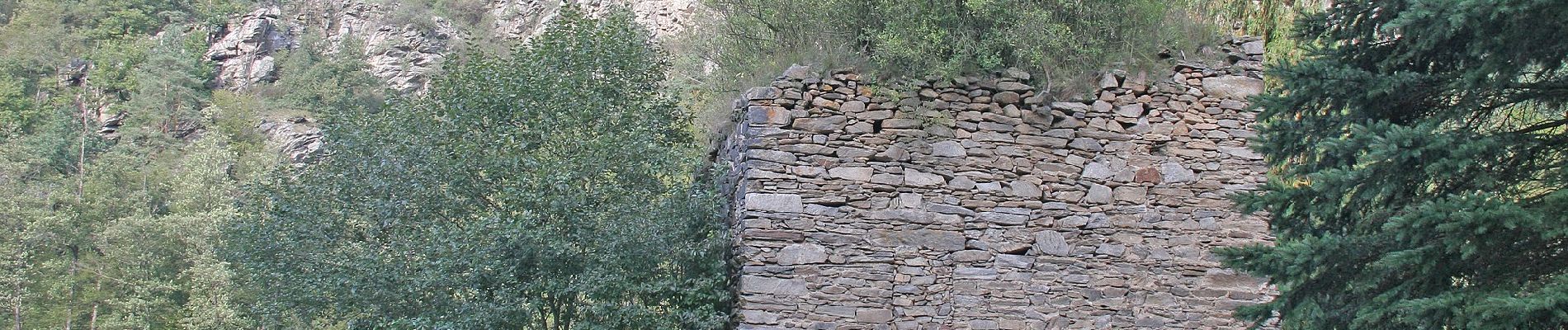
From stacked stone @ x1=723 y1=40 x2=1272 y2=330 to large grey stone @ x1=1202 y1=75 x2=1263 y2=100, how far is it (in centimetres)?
4

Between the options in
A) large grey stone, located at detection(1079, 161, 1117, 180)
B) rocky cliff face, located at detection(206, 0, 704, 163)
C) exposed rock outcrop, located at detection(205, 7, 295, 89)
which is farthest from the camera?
exposed rock outcrop, located at detection(205, 7, 295, 89)

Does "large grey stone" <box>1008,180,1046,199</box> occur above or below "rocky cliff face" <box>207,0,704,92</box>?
above

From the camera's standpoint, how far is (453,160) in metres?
9.15

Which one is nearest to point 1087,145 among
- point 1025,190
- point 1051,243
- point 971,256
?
point 1025,190

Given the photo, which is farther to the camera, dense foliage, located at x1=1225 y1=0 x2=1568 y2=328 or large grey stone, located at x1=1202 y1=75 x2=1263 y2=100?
large grey stone, located at x1=1202 y1=75 x2=1263 y2=100

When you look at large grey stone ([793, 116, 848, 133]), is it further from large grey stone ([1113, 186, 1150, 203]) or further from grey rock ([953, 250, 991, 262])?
large grey stone ([1113, 186, 1150, 203])

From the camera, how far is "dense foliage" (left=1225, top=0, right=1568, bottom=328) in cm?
432

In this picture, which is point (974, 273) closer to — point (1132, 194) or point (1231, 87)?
point (1132, 194)

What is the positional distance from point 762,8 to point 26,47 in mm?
46927

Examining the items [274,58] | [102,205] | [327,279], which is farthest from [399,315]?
[274,58]

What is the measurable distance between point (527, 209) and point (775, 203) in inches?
82.4

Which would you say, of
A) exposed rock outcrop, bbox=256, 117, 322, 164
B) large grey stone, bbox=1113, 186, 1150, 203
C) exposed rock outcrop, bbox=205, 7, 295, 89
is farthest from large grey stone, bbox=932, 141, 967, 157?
exposed rock outcrop, bbox=205, 7, 295, 89

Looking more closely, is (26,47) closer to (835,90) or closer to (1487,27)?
(835,90)

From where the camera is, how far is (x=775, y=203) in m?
7.60
